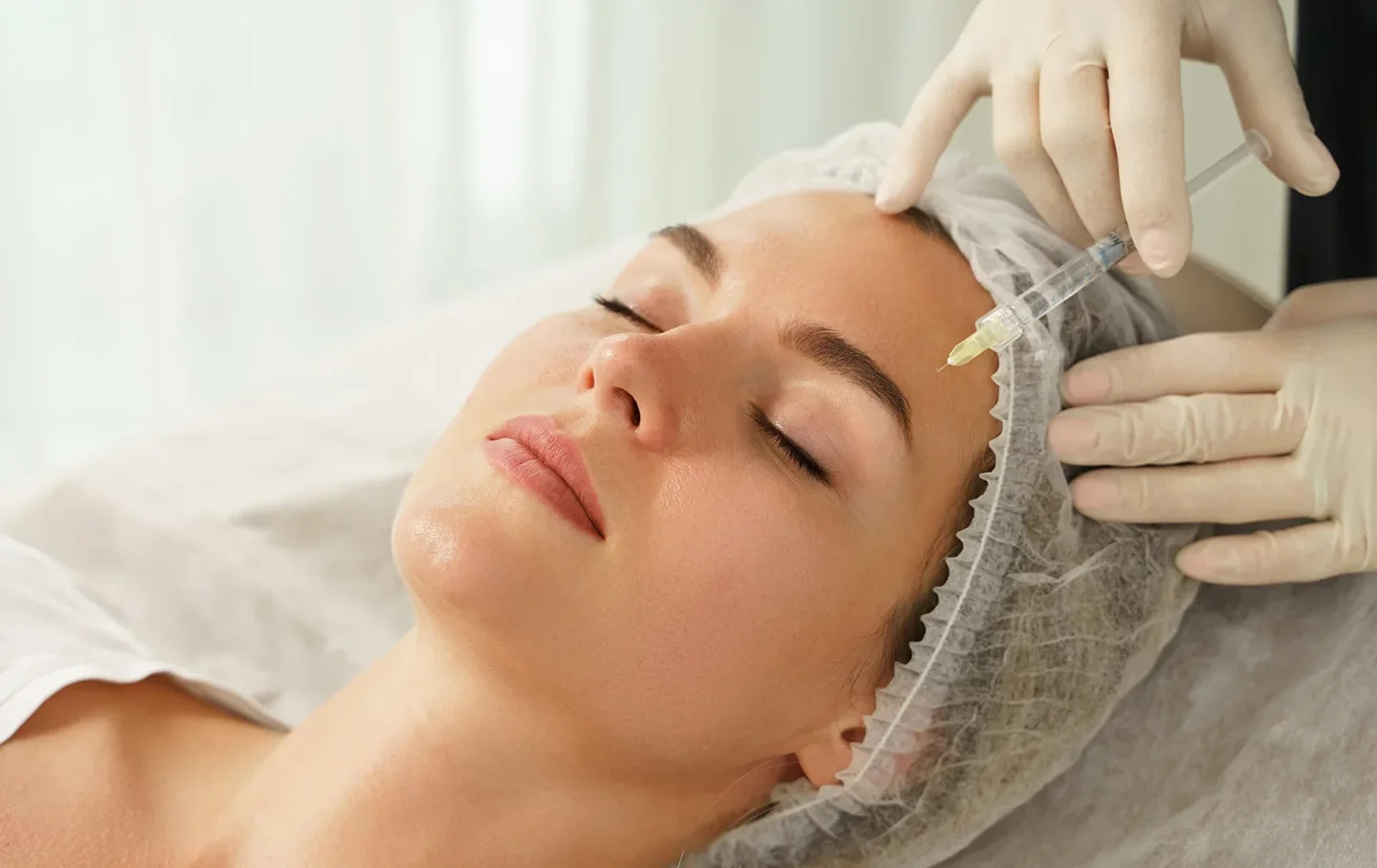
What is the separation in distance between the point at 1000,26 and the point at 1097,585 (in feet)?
1.84

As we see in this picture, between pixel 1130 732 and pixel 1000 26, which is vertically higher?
pixel 1000 26

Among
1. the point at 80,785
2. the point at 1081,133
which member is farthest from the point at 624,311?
the point at 80,785

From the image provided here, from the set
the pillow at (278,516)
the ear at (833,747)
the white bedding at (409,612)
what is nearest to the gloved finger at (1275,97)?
the white bedding at (409,612)

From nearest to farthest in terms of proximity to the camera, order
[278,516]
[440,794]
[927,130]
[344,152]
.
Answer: [440,794]
[927,130]
[278,516]
[344,152]

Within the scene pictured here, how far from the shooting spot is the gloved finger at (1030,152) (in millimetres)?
1211

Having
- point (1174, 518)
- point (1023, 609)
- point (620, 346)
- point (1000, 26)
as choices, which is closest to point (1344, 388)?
point (1174, 518)

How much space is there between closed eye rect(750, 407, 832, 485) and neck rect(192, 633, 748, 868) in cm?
31

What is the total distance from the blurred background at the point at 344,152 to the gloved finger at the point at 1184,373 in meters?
1.33

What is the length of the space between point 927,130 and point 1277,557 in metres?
0.53

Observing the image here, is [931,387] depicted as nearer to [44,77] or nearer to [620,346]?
[620,346]

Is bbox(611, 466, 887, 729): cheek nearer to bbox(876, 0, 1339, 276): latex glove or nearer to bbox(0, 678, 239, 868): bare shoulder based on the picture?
bbox(876, 0, 1339, 276): latex glove

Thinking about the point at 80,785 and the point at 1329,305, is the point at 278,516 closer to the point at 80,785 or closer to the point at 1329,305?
the point at 80,785

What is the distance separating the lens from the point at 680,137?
8.62ft

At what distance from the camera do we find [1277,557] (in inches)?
46.7
